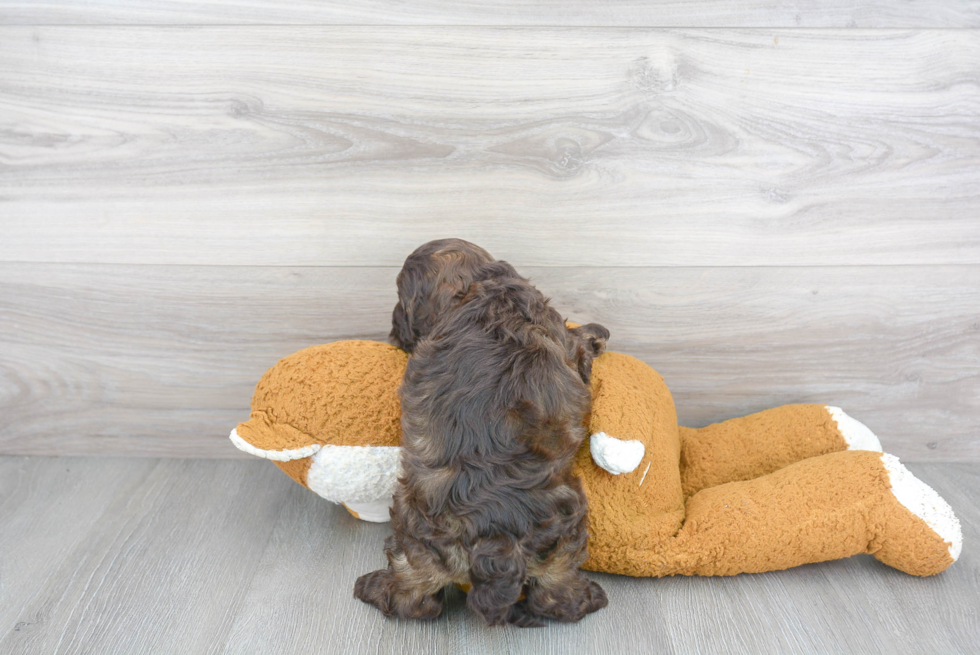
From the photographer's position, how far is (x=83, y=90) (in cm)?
135

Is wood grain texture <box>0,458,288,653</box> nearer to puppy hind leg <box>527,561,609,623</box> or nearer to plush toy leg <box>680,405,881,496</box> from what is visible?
puppy hind leg <box>527,561,609,623</box>

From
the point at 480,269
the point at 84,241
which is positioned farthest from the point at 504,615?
the point at 84,241

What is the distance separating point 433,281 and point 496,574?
454 mm

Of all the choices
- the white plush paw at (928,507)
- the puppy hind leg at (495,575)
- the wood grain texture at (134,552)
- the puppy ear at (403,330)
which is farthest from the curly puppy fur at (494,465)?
the white plush paw at (928,507)

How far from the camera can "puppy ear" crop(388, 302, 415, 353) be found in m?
1.16

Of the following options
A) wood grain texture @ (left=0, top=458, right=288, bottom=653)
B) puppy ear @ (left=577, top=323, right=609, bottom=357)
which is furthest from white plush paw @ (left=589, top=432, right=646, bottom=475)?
wood grain texture @ (left=0, top=458, right=288, bottom=653)

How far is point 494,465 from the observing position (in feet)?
3.16

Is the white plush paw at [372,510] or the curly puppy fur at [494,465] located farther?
the white plush paw at [372,510]

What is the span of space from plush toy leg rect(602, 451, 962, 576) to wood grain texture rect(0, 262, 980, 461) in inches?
14.1

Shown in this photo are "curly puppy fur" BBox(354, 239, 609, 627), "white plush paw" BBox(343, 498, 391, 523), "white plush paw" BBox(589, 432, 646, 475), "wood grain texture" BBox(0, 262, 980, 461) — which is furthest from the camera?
"wood grain texture" BBox(0, 262, 980, 461)

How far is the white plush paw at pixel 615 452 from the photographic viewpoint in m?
1.09

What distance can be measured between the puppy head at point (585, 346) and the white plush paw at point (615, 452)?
0.10m

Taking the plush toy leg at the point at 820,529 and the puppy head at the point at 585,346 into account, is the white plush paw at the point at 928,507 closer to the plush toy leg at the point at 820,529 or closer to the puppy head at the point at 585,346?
the plush toy leg at the point at 820,529

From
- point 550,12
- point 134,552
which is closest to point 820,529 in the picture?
point 550,12
